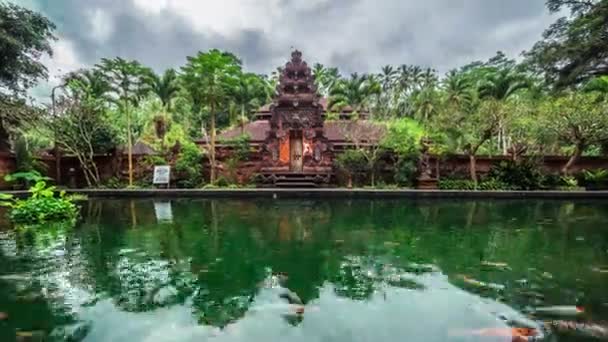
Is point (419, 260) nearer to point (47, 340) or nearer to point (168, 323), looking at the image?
point (168, 323)

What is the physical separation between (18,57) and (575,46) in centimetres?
1812

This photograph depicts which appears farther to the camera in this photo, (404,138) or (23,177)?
(404,138)

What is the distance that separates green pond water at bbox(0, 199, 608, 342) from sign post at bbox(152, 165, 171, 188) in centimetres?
703

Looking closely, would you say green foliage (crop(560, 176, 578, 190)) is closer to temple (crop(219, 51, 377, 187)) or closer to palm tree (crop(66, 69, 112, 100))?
temple (crop(219, 51, 377, 187))

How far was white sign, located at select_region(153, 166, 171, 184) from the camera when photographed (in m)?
14.9

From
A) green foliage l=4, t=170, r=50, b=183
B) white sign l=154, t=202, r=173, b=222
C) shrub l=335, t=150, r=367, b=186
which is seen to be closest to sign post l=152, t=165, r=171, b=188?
white sign l=154, t=202, r=173, b=222

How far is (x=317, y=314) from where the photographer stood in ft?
10.0

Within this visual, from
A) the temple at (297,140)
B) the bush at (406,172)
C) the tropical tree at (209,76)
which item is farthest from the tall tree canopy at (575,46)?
the tropical tree at (209,76)

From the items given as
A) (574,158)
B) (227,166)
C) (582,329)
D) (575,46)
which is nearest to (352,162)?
(227,166)

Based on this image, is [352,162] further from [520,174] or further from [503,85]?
[503,85]

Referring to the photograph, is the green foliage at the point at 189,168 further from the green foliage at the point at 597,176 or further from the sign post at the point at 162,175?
the green foliage at the point at 597,176

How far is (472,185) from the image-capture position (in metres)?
14.3

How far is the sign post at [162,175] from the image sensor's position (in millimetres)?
14930

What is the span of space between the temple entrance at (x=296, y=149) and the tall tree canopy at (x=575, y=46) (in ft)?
37.1
